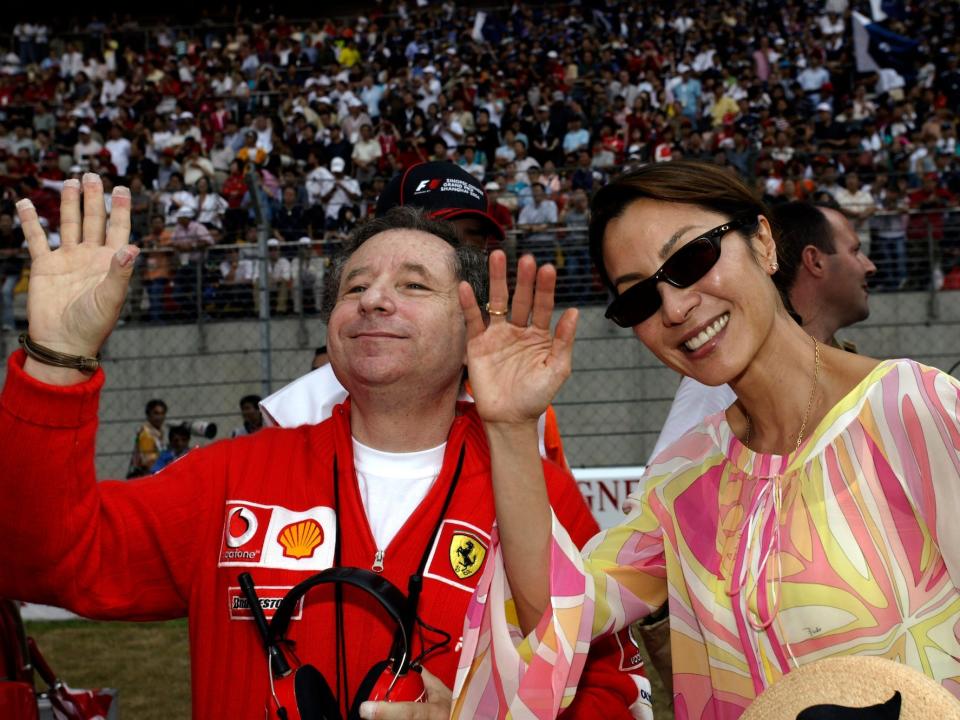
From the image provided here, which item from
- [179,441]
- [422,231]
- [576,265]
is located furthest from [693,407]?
[179,441]

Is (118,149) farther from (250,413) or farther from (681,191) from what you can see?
(681,191)

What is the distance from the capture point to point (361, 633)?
2.28 m

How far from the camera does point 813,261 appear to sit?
415 cm

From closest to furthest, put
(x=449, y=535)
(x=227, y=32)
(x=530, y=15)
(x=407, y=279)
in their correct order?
1. (x=449, y=535)
2. (x=407, y=279)
3. (x=530, y=15)
4. (x=227, y=32)

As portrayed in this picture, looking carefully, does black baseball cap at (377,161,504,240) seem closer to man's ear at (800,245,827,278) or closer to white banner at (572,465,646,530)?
man's ear at (800,245,827,278)

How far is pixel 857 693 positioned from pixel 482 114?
1499 centimetres

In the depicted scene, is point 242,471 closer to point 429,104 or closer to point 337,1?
point 429,104

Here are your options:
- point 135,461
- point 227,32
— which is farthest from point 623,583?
point 227,32

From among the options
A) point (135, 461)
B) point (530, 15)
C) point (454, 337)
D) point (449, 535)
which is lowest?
point (135, 461)

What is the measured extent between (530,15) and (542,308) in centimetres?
1971

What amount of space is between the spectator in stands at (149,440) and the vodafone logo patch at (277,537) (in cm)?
798

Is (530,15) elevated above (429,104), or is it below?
above

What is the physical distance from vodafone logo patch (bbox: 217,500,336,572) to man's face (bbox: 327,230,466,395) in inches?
12.6

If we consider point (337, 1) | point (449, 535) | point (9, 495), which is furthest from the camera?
point (337, 1)
